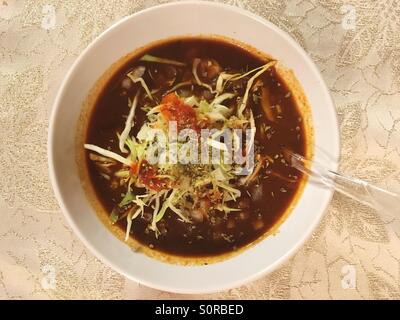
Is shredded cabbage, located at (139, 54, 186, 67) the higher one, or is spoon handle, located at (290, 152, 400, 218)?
shredded cabbage, located at (139, 54, 186, 67)

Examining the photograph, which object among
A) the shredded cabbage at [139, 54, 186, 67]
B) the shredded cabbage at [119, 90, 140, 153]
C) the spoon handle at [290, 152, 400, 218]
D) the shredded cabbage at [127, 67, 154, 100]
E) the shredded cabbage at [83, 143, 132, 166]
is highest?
the shredded cabbage at [139, 54, 186, 67]

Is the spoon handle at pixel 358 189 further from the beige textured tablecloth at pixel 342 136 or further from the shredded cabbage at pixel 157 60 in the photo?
the shredded cabbage at pixel 157 60

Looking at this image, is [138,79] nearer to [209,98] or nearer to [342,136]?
[209,98]

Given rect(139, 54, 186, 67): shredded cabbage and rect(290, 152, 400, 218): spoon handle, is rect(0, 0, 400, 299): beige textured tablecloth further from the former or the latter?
rect(139, 54, 186, 67): shredded cabbage

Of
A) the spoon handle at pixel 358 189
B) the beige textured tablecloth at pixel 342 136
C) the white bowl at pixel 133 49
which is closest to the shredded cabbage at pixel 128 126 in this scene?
the white bowl at pixel 133 49

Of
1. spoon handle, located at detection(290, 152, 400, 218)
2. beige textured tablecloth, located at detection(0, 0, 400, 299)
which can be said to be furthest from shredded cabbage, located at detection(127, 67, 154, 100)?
spoon handle, located at detection(290, 152, 400, 218)

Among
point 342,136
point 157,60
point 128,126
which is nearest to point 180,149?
point 128,126
